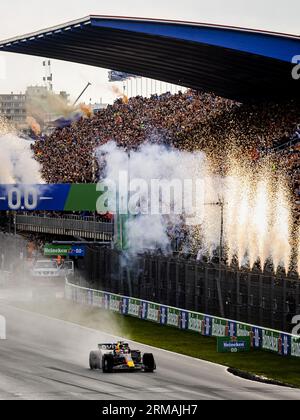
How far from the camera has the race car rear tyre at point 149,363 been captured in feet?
120

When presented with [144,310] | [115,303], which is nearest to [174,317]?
[144,310]

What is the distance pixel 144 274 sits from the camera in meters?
53.2

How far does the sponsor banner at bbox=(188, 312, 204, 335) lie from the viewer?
46.3 m

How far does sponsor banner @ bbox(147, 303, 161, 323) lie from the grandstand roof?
1301 cm

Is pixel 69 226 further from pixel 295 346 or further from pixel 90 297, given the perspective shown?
pixel 295 346

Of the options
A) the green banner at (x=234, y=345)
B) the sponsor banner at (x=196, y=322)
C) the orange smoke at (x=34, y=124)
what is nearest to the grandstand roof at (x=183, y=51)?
the sponsor banner at (x=196, y=322)

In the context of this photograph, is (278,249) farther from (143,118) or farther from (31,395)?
(143,118)

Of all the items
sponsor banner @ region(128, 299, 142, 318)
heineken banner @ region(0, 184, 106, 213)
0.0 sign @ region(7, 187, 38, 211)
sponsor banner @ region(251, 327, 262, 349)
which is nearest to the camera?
sponsor banner @ region(251, 327, 262, 349)

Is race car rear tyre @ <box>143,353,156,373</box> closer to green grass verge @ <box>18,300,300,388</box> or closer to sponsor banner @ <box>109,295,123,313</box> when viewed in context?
green grass verge @ <box>18,300,300,388</box>

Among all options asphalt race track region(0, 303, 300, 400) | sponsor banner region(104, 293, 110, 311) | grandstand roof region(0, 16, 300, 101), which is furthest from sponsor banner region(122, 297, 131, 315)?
grandstand roof region(0, 16, 300, 101)

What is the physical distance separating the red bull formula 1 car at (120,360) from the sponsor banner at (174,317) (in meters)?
11.3

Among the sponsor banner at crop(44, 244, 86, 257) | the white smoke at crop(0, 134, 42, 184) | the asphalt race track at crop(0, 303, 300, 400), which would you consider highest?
the white smoke at crop(0, 134, 42, 184)

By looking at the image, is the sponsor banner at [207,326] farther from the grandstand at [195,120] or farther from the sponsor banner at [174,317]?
the sponsor banner at [174,317]
